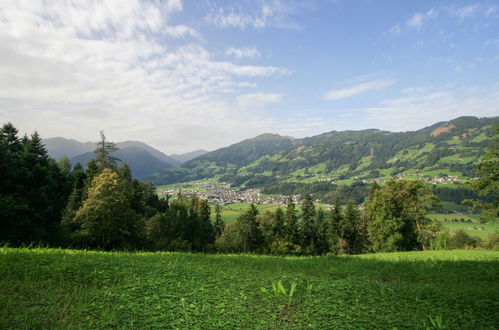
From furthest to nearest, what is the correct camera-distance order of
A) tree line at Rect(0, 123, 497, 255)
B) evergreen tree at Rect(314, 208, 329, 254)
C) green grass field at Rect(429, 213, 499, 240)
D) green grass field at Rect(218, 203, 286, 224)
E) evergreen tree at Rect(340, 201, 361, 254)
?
1. green grass field at Rect(218, 203, 286, 224)
2. green grass field at Rect(429, 213, 499, 240)
3. evergreen tree at Rect(314, 208, 329, 254)
4. evergreen tree at Rect(340, 201, 361, 254)
5. tree line at Rect(0, 123, 497, 255)

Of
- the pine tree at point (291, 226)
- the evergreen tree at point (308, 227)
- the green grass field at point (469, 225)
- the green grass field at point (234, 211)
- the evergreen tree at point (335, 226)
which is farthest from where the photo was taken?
the green grass field at point (234, 211)

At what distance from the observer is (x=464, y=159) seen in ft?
650

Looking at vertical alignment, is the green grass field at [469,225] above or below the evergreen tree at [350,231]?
below

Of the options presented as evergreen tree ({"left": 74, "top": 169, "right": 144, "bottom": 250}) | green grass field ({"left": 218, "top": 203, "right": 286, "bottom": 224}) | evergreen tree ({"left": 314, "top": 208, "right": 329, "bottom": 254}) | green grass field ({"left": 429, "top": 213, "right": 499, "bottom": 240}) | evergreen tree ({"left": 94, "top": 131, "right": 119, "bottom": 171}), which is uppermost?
evergreen tree ({"left": 94, "top": 131, "right": 119, "bottom": 171})

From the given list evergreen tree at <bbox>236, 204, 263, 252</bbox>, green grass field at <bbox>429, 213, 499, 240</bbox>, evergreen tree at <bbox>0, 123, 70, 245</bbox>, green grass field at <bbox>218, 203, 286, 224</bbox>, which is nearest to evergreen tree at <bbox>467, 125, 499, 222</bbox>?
evergreen tree at <bbox>236, 204, 263, 252</bbox>

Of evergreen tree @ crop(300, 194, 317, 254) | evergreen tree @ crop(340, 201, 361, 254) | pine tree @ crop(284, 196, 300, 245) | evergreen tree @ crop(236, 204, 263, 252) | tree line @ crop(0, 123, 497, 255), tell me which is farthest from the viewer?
evergreen tree @ crop(300, 194, 317, 254)

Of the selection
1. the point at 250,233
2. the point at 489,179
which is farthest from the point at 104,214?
the point at 489,179

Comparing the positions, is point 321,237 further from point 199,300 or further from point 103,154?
point 199,300

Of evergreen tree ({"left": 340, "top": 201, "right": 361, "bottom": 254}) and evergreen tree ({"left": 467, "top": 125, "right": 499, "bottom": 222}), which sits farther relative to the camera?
evergreen tree ({"left": 340, "top": 201, "right": 361, "bottom": 254})

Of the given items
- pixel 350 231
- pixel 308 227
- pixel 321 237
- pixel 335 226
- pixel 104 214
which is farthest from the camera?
pixel 321 237

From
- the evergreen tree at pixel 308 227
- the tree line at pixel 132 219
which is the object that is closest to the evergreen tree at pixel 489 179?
the tree line at pixel 132 219

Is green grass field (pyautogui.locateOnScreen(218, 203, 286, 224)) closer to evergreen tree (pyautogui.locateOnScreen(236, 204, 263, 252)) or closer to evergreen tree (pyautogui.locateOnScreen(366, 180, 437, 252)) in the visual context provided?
evergreen tree (pyautogui.locateOnScreen(236, 204, 263, 252))

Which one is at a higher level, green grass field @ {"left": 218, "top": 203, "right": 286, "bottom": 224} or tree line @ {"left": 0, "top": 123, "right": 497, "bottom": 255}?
tree line @ {"left": 0, "top": 123, "right": 497, "bottom": 255}

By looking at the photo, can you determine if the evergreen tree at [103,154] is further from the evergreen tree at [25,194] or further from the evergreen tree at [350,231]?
the evergreen tree at [350,231]
